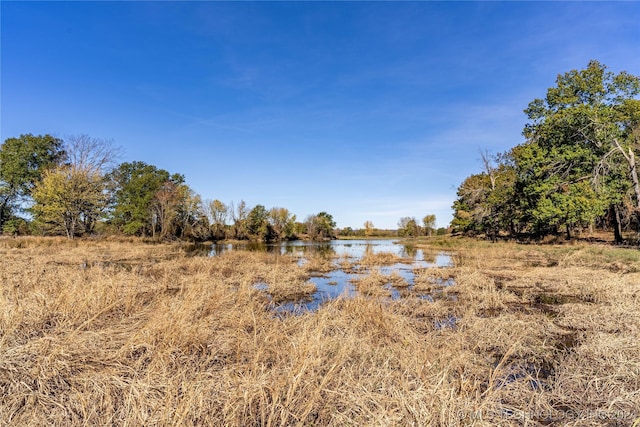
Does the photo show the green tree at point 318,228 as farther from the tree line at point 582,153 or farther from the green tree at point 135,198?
the tree line at point 582,153

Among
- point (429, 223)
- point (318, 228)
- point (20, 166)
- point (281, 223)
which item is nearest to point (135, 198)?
point (20, 166)

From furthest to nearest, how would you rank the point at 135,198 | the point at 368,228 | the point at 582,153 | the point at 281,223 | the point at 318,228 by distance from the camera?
the point at 368,228
the point at 318,228
the point at 281,223
the point at 135,198
the point at 582,153

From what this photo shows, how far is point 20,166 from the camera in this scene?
42125 mm

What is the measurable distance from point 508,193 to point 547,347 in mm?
34251

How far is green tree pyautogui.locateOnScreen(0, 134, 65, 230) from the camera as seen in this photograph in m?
41.8

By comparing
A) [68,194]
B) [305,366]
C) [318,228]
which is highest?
[68,194]

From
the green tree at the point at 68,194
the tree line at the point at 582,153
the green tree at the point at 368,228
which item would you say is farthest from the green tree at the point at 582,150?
the green tree at the point at 368,228

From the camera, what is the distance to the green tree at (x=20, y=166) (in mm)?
41844

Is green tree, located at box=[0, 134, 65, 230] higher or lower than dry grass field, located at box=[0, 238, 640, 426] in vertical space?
higher

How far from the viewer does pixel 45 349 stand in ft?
13.1

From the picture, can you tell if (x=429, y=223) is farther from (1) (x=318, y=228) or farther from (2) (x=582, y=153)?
(2) (x=582, y=153)

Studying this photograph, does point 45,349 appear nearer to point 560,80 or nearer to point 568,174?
point 568,174

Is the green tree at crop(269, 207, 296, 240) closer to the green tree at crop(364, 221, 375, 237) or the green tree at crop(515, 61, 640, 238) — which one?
the green tree at crop(364, 221, 375, 237)

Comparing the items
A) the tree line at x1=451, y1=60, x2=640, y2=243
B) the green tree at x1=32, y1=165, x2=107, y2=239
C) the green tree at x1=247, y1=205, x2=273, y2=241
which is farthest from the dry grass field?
the green tree at x1=247, y1=205, x2=273, y2=241
